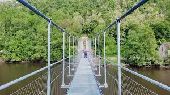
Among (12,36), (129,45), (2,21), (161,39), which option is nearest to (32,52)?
(12,36)

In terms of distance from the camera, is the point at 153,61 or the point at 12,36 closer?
the point at 153,61

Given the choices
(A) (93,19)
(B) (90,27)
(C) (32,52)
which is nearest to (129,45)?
(C) (32,52)

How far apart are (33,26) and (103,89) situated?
40.9 metres

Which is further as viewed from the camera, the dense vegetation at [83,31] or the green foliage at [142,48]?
the dense vegetation at [83,31]

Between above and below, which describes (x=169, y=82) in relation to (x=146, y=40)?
below

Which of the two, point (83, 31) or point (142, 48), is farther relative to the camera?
point (83, 31)

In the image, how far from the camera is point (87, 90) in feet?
16.7

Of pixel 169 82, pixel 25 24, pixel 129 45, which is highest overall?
pixel 25 24

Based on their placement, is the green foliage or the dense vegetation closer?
the green foliage

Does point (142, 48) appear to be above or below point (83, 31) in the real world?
below

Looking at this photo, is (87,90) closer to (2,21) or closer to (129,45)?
(129,45)

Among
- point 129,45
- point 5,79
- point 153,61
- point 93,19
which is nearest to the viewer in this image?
point 5,79

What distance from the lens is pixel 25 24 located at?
4603 cm

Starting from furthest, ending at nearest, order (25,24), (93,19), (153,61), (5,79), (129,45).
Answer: (93,19) < (25,24) < (153,61) < (129,45) < (5,79)
